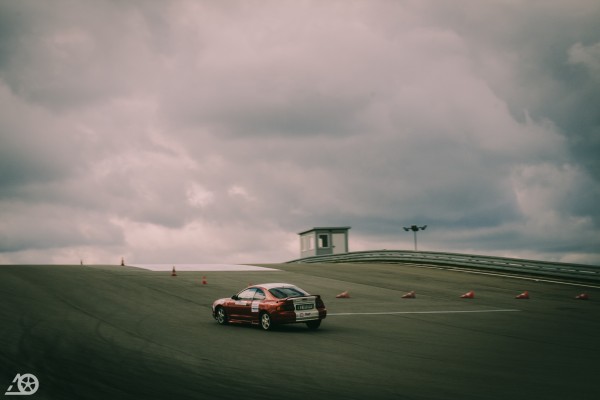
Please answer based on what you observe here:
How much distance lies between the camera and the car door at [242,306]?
55.2 ft

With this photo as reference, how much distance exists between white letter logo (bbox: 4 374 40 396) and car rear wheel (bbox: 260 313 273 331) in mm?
7470

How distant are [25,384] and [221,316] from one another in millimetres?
8780

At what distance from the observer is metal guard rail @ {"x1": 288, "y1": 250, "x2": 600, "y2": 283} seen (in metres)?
31.7

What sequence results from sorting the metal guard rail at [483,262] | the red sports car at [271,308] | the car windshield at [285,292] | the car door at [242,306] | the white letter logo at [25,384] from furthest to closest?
1. the metal guard rail at [483,262]
2. the car door at [242,306]
3. the car windshield at [285,292]
4. the red sports car at [271,308]
5. the white letter logo at [25,384]

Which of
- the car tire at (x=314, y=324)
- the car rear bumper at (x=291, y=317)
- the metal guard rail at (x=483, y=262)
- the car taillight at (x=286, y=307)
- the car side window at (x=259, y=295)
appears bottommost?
the car tire at (x=314, y=324)

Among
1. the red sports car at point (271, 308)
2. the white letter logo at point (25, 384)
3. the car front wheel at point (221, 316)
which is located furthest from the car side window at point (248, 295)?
the white letter logo at point (25, 384)

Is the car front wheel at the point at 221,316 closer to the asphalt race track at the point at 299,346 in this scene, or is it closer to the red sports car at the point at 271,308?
the red sports car at the point at 271,308

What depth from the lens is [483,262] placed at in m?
37.4

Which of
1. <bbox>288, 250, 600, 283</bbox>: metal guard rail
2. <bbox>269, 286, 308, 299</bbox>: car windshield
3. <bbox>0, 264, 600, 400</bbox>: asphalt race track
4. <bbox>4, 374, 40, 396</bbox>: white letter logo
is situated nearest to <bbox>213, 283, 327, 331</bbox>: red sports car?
<bbox>269, 286, 308, 299</bbox>: car windshield

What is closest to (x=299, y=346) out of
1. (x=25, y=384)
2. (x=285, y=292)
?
(x=285, y=292)

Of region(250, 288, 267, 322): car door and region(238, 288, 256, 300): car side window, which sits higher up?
region(238, 288, 256, 300): car side window

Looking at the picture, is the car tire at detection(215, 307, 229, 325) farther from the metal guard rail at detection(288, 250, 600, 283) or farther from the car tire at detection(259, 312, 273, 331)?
the metal guard rail at detection(288, 250, 600, 283)

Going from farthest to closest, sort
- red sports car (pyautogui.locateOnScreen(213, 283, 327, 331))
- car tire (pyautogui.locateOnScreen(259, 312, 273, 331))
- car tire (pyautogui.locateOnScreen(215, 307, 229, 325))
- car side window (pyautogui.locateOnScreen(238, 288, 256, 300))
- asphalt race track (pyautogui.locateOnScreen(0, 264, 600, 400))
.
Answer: car tire (pyautogui.locateOnScreen(215, 307, 229, 325)) < car side window (pyautogui.locateOnScreen(238, 288, 256, 300)) < car tire (pyautogui.locateOnScreen(259, 312, 273, 331)) < red sports car (pyautogui.locateOnScreen(213, 283, 327, 331)) < asphalt race track (pyautogui.locateOnScreen(0, 264, 600, 400))

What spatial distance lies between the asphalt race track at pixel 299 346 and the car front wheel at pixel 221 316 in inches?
21.7
